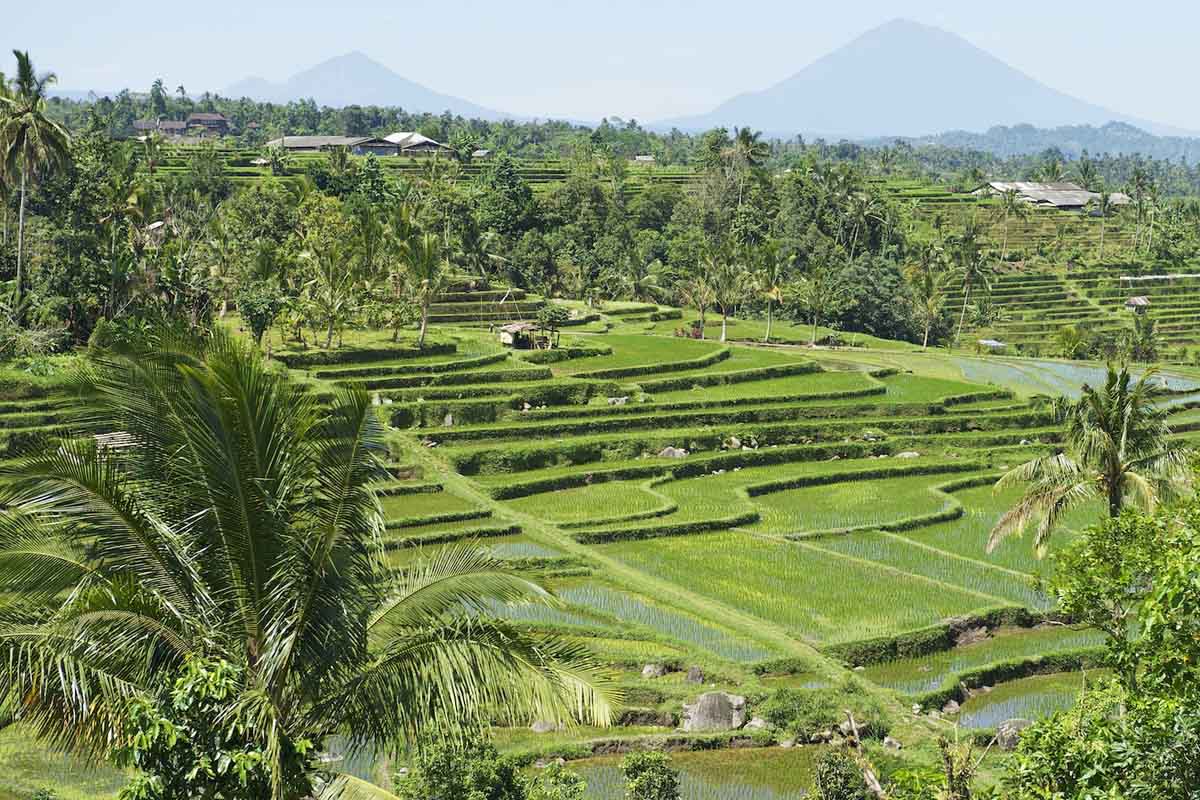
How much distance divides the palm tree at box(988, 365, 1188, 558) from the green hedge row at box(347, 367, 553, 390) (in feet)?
73.7

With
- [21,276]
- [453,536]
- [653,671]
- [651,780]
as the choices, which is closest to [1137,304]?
[453,536]

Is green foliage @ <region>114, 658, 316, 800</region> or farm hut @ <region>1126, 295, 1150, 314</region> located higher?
green foliage @ <region>114, 658, 316, 800</region>

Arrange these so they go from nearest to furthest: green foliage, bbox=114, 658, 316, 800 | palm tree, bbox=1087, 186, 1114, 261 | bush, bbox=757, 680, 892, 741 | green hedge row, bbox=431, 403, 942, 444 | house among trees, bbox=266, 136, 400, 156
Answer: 1. green foliage, bbox=114, 658, 316, 800
2. bush, bbox=757, 680, 892, 741
3. green hedge row, bbox=431, 403, 942, 444
4. palm tree, bbox=1087, 186, 1114, 261
5. house among trees, bbox=266, 136, 400, 156

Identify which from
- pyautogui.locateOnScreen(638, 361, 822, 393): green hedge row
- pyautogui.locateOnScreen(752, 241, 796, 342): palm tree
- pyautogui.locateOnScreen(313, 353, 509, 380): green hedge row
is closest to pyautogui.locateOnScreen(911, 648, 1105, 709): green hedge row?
pyautogui.locateOnScreen(638, 361, 822, 393): green hedge row

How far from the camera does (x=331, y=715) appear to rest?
27.7 ft

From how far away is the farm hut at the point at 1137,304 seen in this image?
2589 inches

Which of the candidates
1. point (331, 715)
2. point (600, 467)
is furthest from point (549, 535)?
point (331, 715)

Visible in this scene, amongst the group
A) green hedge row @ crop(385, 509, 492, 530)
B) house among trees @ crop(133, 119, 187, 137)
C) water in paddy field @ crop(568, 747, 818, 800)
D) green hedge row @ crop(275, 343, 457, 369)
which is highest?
house among trees @ crop(133, 119, 187, 137)

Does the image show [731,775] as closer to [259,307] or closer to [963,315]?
[259,307]

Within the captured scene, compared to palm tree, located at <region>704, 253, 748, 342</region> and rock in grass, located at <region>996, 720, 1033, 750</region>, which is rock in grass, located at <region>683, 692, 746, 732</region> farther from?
palm tree, located at <region>704, 253, 748, 342</region>

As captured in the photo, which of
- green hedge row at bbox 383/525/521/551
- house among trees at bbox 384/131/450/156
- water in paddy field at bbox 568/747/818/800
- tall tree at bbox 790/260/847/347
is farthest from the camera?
house among trees at bbox 384/131/450/156

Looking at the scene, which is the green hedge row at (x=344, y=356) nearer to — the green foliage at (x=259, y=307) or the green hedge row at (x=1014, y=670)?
the green foliage at (x=259, y=307)

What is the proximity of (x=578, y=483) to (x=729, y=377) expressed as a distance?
Answer: 12244 mm

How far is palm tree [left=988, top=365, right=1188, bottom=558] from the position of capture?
55.6 ft
